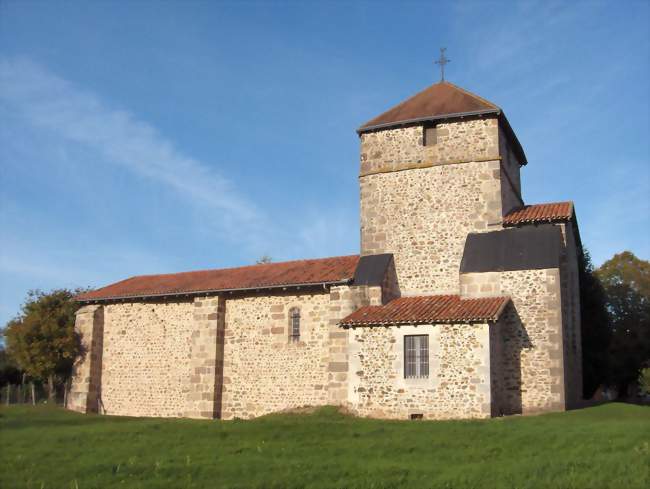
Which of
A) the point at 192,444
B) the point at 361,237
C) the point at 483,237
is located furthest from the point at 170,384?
the point at 483,237

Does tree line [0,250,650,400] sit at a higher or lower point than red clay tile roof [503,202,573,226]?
lower

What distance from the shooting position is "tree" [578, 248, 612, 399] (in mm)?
27531

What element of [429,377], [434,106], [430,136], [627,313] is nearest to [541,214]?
[430,136]

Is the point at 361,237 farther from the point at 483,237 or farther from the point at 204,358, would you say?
the point at 204,358

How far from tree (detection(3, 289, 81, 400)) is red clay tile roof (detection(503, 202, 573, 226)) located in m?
17.4

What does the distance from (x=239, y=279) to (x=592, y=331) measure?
1479 centimetres

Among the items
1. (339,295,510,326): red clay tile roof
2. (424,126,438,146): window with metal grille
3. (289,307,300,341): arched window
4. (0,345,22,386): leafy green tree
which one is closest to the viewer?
(339,295,510,326): red clay tile roof

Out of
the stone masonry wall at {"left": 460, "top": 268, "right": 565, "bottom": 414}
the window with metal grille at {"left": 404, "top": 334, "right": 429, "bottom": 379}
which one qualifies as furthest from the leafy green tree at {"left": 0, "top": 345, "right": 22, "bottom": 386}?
the stone masonry wall at {"left": 460, "top": 268, "right": 565, "bottom": 414}

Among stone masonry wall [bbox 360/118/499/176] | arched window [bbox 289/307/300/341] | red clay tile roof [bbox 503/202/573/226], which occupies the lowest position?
arched window [bbox 289/307/300/341]

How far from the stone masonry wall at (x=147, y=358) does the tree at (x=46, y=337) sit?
1.88 metres

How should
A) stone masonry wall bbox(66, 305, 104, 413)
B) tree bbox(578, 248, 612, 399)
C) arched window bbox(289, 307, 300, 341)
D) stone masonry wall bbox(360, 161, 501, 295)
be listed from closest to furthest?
stone masonry wall bbox(360, 161, 501, 295)
arched window bbox(289, 307, 300, 341)
stone masonry wall bbox(66, 305, 104, 413)
tree bbox(578, 248, 612, 399)

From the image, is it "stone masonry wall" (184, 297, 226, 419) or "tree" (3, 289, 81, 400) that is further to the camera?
"tree" (3, 289, 81, 400)

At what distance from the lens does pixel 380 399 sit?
19203 mm

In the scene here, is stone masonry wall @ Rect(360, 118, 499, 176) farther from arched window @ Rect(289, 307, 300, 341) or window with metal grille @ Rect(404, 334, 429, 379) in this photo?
window with metal grille @ Rect(404, 334, 429, 379)
